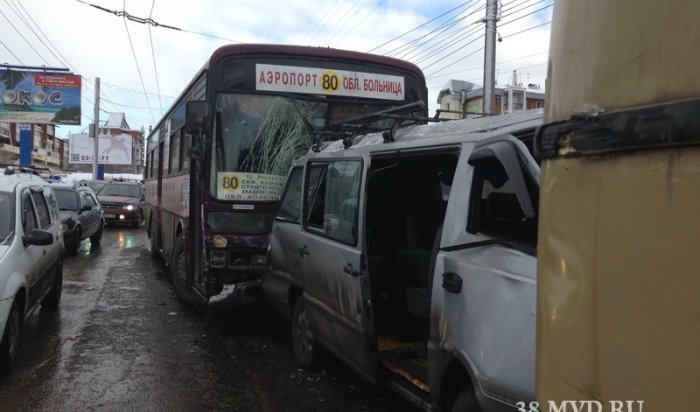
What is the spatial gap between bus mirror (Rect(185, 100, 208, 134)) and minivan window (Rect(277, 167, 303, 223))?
1261 mm

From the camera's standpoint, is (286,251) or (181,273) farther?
(181,273)

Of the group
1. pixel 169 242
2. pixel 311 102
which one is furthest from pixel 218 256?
pixel 169 242

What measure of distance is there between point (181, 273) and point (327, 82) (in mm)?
3379

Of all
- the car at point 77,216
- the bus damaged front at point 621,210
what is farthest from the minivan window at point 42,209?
the bus damaged front at point 621,210

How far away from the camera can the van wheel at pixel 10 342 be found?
4855 millimetres

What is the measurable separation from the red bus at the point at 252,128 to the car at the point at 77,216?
7.05 m

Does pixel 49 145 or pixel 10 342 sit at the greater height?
pixel 49 145

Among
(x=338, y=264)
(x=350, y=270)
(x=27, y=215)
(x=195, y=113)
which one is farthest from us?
(x=195, y=113)

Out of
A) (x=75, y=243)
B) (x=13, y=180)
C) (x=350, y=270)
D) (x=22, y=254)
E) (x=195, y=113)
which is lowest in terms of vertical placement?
(x=75, y=243)

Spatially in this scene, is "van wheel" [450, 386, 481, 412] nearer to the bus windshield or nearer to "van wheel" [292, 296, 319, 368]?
"van wheel" [292, 296, 319, 368]

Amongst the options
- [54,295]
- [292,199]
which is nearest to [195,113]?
[292,199]

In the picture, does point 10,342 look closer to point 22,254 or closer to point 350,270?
point 22,254

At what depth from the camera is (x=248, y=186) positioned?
21.4 ft

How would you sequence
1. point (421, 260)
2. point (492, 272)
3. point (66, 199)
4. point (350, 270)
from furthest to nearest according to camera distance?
point (66, 199) → point (421, 260) → point (350, 270) → point (492, 272)
